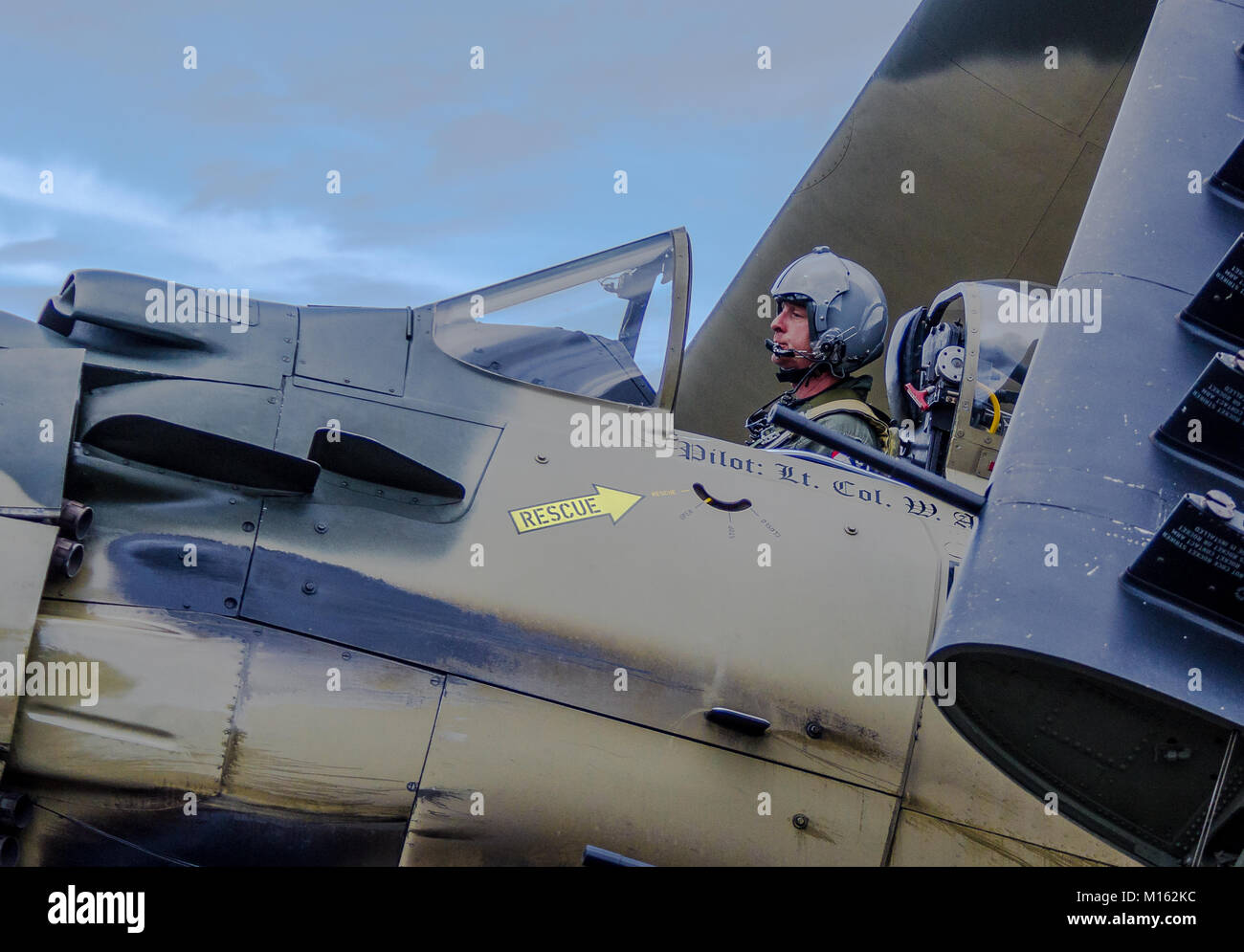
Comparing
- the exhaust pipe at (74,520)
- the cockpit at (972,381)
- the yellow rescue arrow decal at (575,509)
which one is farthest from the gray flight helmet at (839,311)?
the exhaust pipe at (74,520)

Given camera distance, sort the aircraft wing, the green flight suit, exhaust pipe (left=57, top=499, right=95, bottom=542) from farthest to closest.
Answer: the green flight suit
exhaust pipe (left=57, top=499, right=95, bottom=542)
the aircraft wing

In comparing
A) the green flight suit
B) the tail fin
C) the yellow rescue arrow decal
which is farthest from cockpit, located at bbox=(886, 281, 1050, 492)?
the tail fin

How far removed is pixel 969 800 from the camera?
3703mm

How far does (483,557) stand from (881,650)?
4.05ft

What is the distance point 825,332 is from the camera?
5656 mm

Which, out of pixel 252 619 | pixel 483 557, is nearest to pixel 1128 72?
pixel 483 557

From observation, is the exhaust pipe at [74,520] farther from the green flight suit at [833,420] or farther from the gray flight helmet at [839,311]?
the gray flight helmet at [839,311]

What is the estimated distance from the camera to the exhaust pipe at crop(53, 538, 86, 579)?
3.22 metres

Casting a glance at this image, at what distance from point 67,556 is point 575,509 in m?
1.41

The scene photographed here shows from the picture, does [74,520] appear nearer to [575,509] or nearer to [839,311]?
[575,509]

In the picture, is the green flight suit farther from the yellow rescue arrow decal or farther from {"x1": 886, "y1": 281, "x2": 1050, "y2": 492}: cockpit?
the yellow rescue arrow decal

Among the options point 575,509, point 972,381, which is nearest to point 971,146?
point 972,381

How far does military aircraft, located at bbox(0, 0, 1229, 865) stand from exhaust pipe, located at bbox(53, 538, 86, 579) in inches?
0.9
